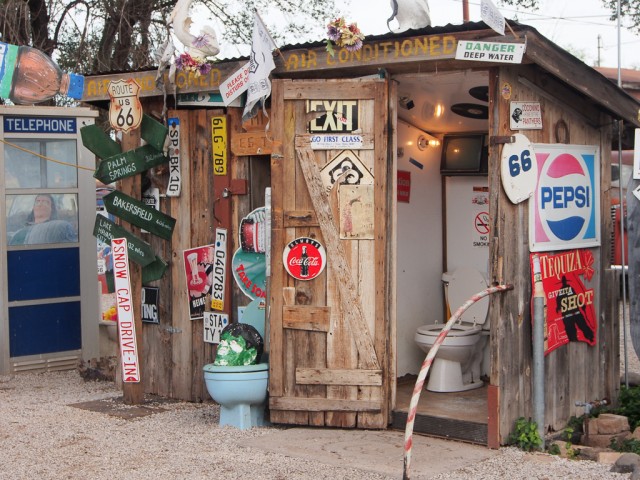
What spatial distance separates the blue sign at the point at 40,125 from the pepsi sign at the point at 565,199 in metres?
5.28

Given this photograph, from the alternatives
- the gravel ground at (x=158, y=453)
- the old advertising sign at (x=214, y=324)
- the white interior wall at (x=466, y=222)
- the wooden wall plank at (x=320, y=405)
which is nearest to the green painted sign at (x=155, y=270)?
the old advertising sign at (x=214, y=324)

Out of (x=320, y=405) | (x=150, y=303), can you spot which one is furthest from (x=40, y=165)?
(x=320, y=405)

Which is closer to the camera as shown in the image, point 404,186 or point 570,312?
point 570,312

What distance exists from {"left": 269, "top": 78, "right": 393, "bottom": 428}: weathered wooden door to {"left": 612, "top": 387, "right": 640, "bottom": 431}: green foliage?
207 centimetres

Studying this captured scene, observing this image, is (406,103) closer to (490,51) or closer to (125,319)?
(490,51)

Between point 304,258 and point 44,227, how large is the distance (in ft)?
13.0

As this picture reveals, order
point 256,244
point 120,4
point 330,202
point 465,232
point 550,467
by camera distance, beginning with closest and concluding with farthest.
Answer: point 550,467 < point 330,202 < point 256,244 < point 465,232 < point 120,4

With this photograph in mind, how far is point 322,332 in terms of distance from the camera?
711 cm

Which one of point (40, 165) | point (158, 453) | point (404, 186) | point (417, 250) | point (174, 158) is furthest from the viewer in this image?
point (40, 165)

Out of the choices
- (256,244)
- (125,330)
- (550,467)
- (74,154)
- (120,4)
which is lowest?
(550,467)

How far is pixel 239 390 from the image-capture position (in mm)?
7047

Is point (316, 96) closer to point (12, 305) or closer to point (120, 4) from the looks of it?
point (12, 305)

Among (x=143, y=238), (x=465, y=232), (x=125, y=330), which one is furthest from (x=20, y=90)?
(x=465, y=232)

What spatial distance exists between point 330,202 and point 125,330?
225 centimetres
